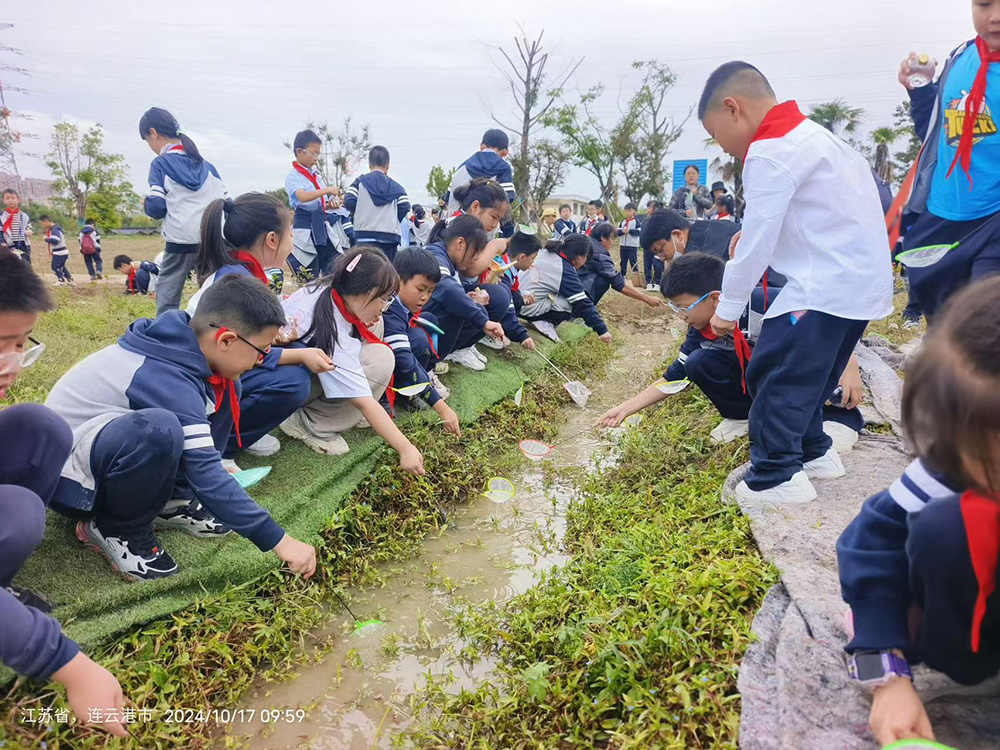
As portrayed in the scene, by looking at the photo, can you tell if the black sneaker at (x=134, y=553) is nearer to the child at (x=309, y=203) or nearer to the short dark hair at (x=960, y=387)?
the short dark hair at (x=960, y=387)


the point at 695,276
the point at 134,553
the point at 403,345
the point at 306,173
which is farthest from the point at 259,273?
the point at 306,173

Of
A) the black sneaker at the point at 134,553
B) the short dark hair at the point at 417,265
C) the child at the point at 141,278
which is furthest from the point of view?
the child at the point at 141,278

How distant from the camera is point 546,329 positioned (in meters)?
6.54

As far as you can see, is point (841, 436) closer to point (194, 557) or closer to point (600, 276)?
point (194, 557)

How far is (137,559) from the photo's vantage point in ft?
6.87

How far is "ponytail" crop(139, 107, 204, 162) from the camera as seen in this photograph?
4.60m

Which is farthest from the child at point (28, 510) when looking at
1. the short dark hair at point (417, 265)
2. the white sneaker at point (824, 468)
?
the white sneaker at point (824, 468)

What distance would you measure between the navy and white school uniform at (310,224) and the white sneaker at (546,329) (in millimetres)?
2210

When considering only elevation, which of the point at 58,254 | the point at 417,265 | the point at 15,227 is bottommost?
the point at 58,254

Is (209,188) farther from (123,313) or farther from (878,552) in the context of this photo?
(878,552)

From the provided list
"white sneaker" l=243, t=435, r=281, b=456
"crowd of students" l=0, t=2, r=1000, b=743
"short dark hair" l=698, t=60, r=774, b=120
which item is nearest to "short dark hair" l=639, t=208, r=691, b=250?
"crowd of students" l=0, t=2, r=1000, b=743

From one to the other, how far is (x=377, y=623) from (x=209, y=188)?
3.90 meters

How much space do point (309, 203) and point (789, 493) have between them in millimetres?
5834

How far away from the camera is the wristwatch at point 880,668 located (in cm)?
129
